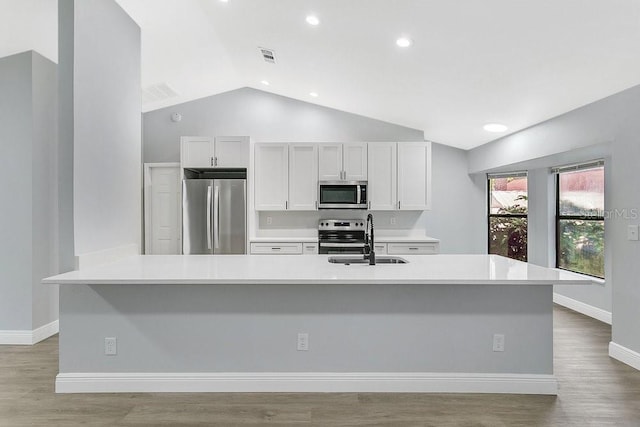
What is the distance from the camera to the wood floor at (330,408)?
7.16ft

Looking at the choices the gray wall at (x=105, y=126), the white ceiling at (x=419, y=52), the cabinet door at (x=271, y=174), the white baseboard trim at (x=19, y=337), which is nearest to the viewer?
the white ceiling at (x=419, y=52)

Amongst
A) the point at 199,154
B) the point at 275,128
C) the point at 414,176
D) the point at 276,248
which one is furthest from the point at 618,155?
the point at 199,154

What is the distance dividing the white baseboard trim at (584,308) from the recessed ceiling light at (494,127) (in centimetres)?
230

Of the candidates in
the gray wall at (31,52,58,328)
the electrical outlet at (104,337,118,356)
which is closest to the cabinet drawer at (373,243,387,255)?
the electrical outlet at (104,337,118,356)

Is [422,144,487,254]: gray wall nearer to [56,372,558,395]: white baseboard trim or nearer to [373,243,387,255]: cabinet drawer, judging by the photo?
[373,243,387,255]: cabinet drawer

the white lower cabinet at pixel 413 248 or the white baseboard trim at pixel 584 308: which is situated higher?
the white lower cabinet at pixel 413 248

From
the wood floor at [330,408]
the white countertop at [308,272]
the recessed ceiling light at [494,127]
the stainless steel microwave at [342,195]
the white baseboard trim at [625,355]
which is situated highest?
the recessed ceiling light at [494,127]

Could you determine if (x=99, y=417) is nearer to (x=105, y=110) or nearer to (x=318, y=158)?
(x=105, y=110)

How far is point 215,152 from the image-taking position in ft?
16.0

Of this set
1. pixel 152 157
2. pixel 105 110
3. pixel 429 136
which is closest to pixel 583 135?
pixel 429 136

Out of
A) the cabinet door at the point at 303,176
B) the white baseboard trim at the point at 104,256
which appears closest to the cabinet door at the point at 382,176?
the cabinet door at the point at 303,176

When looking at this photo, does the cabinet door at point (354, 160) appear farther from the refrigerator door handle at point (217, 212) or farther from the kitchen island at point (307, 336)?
the kitchen island at point (307, 336)

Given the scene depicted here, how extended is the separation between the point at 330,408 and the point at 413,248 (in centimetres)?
295

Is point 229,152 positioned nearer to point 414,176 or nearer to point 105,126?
point 105,126
